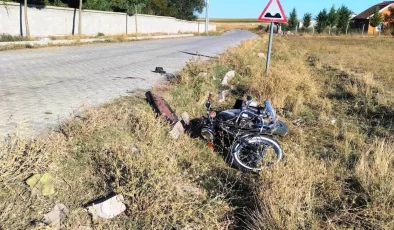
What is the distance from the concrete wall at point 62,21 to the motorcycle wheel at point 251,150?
18.6 meters

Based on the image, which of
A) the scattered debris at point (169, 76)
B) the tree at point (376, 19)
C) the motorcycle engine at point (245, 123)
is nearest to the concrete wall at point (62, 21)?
the scattered debris at point (169, 76)

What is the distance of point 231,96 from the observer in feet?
28.9

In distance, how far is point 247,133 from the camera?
4.99 metres

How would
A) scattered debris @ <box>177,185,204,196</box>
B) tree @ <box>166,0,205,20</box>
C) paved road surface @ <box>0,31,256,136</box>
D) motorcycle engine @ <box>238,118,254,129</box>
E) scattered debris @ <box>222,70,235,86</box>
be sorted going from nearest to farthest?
scattered debris @ <box>177,185,204,196</box>
motorcycle engine @ <box>238,118,254,129</box>
paved road surface @ <box>0,31,256,136</box>
scattered debris @ <box>222,70,235,86</box>
tree @ <box>166,0,205,20</box>

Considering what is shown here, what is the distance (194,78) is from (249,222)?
19.6 feet

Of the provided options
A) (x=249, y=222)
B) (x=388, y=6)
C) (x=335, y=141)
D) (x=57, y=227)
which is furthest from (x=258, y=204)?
(x=388, y=6)

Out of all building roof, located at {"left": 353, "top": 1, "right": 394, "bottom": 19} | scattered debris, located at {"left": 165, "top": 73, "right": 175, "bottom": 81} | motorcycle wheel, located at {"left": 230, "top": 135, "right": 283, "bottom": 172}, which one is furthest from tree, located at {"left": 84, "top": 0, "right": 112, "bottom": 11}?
building roof, located at {"left": 353, "top": 1, "right": 394, "bottom": 19}

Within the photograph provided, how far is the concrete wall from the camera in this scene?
21297 mm

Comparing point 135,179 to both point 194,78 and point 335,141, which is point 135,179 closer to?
point 335,141

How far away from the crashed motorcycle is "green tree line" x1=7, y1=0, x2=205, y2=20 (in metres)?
30.0

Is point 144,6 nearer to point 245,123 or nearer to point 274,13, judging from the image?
point 274,13

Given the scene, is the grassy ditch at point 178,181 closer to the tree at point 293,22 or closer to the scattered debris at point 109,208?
the scattered debris at point 109,208

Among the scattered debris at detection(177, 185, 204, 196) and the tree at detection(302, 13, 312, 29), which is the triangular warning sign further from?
the tree at detection(302, 13, 312, 29)

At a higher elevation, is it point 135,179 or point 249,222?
point 135,179
